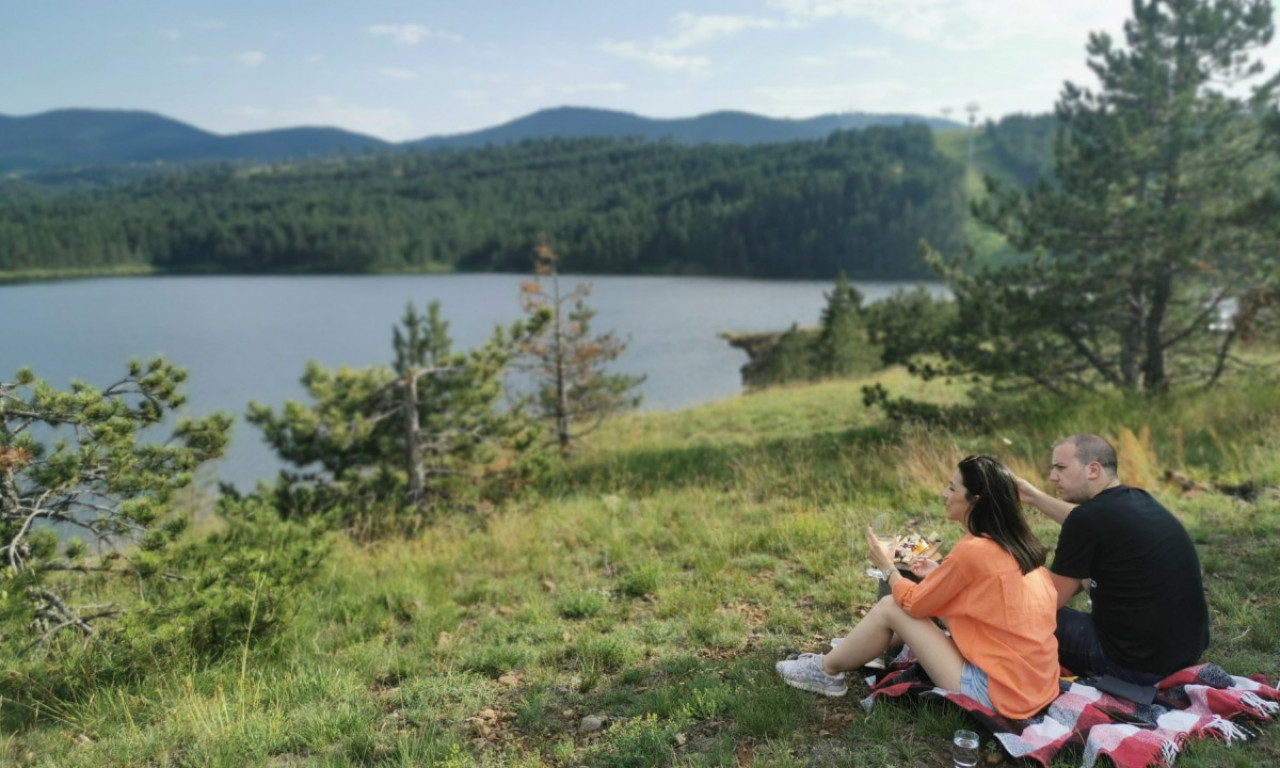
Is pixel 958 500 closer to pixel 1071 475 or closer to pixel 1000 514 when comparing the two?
pixel 1000 514

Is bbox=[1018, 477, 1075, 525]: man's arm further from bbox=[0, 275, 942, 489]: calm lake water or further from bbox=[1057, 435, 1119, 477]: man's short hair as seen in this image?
bbox=[0, 275, 942, 489]: calm lake water

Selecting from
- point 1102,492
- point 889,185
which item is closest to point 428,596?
point 1102,492

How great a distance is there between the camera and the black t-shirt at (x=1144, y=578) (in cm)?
336

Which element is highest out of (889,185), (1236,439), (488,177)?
(488,177)

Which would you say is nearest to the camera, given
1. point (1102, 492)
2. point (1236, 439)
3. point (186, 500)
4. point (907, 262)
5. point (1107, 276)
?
point (1102, 492)

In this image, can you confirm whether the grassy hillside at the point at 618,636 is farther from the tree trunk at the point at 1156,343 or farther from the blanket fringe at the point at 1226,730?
the tree trunk at the point at 1156,343

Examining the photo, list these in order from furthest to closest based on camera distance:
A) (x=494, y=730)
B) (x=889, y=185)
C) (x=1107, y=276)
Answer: (x=889, y=185), (x=1107, y=276), (x=494, y=730)

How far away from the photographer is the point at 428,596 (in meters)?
5.77

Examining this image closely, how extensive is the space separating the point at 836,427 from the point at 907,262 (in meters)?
92.7

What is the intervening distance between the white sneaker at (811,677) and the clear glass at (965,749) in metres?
0.69

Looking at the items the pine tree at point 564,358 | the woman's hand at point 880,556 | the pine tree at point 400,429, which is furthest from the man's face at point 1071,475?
the pine tree at point 564,358

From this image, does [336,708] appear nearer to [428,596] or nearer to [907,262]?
[428,596]

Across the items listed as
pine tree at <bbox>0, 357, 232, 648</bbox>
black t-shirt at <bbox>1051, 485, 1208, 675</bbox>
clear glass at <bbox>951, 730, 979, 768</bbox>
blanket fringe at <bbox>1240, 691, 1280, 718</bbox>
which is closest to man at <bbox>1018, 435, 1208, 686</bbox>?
black t-shirt at <bbox>1051, 485, 1208, 675</bbox>

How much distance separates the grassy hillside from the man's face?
1100 millimetres
